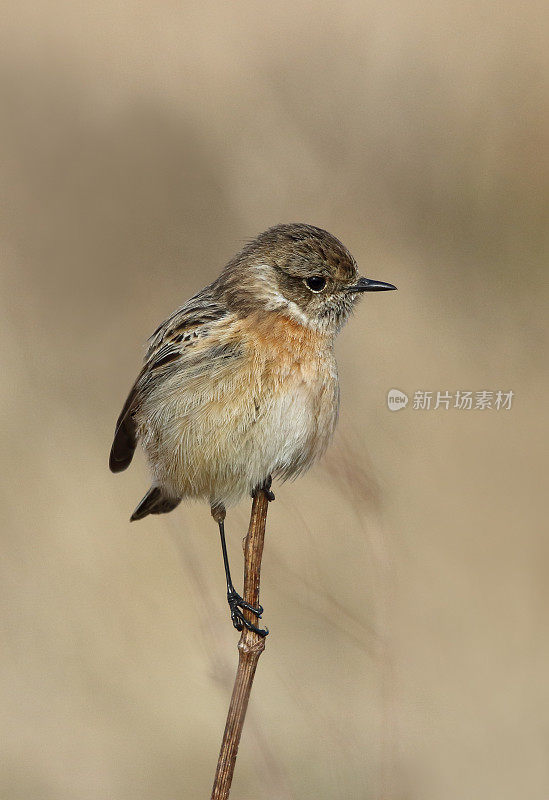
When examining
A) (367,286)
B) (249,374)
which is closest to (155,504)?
(249,374)

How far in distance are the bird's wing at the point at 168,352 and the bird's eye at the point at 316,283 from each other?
0.37 meters

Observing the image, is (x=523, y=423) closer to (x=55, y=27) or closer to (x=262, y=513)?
(x=262, y=513)

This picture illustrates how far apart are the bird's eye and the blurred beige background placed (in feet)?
4.21

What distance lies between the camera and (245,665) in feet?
9.84

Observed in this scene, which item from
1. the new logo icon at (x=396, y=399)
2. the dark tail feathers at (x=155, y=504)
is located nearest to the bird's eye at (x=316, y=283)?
Answer: the dark tail feathers at (x=155, y=504)

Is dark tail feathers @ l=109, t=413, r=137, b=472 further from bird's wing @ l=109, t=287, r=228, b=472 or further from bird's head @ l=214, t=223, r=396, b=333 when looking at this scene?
bird's head @ l=214, t=223, r=396, b=333

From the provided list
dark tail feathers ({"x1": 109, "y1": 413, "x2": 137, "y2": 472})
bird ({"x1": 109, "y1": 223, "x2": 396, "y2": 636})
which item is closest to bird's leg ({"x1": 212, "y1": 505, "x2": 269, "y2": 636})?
bird ({"x1": 109, "y1": 223, "x2": 396, "y2": 636})

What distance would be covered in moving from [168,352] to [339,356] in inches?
101

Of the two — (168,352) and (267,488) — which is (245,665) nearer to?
(267,488)

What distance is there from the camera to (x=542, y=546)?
19.4 feet

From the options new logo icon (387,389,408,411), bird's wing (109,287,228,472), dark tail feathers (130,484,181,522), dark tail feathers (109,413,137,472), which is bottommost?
dark tail feathers (130,484,181,522)

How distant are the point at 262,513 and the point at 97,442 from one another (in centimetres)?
363

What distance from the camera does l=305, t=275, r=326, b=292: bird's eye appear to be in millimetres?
4113

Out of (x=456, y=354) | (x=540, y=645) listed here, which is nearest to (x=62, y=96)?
(x=456, y=354)
